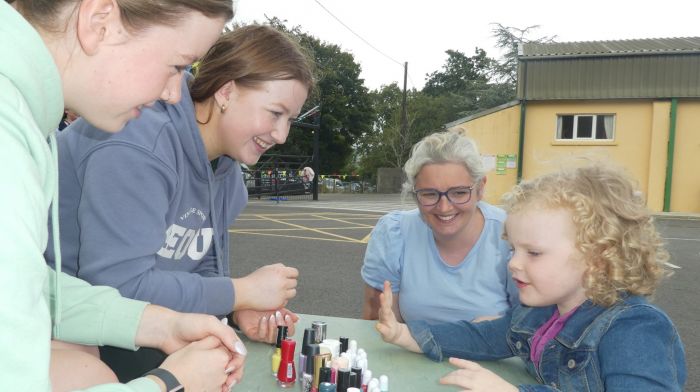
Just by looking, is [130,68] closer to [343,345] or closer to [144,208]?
[144,208]

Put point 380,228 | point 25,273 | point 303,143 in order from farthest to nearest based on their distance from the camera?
point 303,143 < point 380,228 < point 25,273

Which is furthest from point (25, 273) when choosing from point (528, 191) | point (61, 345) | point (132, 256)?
point (528, 191)

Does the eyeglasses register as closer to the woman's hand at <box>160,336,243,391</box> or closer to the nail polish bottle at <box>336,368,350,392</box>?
the nail polish bottle at <box>336,368,350,392</box>

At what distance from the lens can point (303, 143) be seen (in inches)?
1264

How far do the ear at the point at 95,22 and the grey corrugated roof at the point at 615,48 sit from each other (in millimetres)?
17590

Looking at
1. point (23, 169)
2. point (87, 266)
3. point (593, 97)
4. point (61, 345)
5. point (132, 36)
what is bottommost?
point (61, 345)

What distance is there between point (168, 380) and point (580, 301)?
3.90 feet

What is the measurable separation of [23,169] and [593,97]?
18237 mm

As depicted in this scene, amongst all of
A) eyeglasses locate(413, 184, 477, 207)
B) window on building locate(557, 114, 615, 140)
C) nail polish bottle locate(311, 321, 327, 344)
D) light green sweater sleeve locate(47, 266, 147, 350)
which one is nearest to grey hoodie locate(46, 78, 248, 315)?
light green sweater sleeve locate(47, 266, 147, 350)

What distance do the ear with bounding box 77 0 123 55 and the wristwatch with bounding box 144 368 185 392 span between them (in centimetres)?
61

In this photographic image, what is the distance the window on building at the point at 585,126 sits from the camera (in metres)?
17.2

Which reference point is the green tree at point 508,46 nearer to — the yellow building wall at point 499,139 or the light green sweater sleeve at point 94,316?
the yellow building wall at point 499,139

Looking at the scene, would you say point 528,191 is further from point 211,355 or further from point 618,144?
point 618,144

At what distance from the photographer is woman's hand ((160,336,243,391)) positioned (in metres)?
1.11
